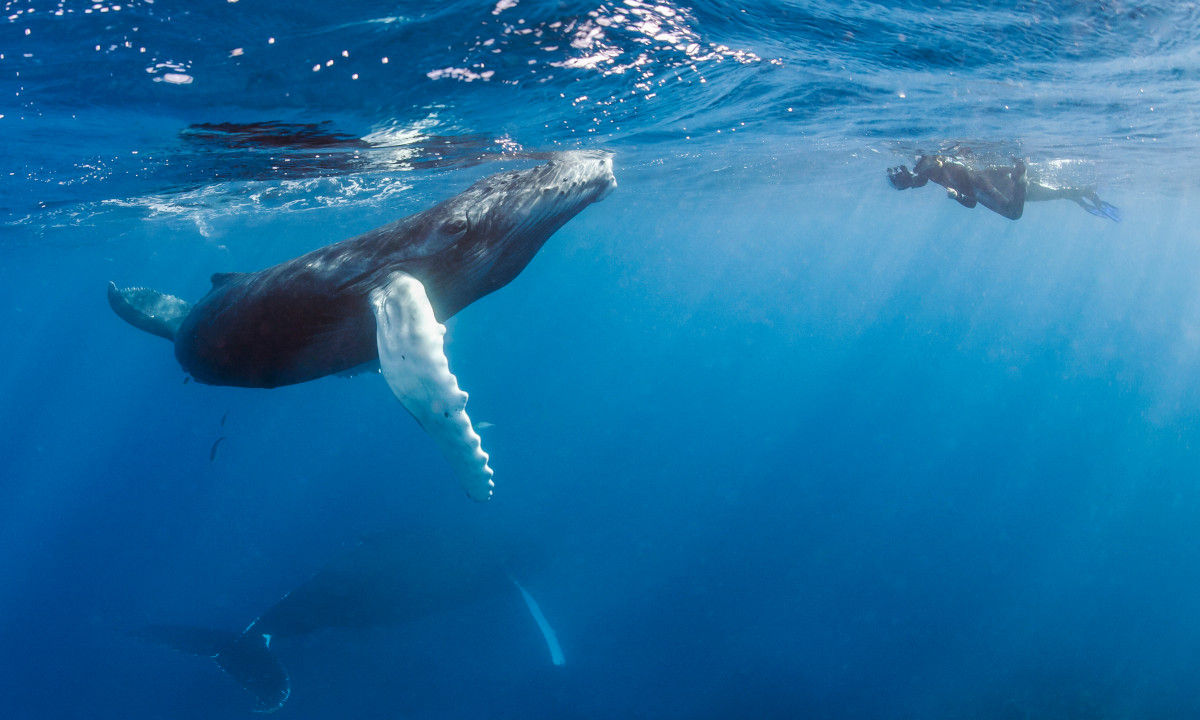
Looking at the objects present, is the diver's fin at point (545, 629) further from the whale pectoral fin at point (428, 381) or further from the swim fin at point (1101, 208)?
the swim fin at point (1101, 208)

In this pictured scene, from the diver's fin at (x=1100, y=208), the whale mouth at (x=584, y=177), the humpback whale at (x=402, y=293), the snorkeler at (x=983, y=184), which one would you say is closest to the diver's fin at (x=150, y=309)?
the humpback whale at (x=402, y=293)

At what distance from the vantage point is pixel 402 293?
3.96 metres

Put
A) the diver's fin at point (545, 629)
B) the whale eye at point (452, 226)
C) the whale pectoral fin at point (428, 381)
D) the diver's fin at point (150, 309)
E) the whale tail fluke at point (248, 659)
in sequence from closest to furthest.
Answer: the whale pectoral fin at point (428, 381) → the whale eye at point (452, 226) → the diver's fin at point (150, 309) → the whale tail fluke at point (248, 659) → the diver's fin at point (545, 629)

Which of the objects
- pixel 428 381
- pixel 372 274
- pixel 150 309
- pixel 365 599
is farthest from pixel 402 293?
pixel 365 599

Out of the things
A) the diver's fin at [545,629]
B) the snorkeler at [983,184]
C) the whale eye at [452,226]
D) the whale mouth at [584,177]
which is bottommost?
the diver's fin at [545,629]

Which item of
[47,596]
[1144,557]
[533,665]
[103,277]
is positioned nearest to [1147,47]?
[533,665]

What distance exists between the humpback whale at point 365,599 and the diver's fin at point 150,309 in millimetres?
9604

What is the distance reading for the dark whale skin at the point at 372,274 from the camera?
447cm

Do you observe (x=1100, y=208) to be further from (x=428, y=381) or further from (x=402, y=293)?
(x=428, y=381)

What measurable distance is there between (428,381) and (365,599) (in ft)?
46.2

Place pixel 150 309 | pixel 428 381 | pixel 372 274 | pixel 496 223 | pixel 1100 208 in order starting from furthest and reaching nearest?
pixel 1100 208 → pixel 150 309 → pixel 496 223 → pixel 372 274 → pixel 428 381

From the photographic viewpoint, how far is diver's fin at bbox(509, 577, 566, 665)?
51.9 feet

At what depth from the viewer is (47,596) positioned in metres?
24.1

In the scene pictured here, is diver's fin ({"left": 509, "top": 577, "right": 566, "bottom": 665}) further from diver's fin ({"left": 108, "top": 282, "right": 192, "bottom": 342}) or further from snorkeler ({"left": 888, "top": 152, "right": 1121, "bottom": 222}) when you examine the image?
snorkeler ({"left": 888, "top": 152, "right": 1121, "bottom": 222})
